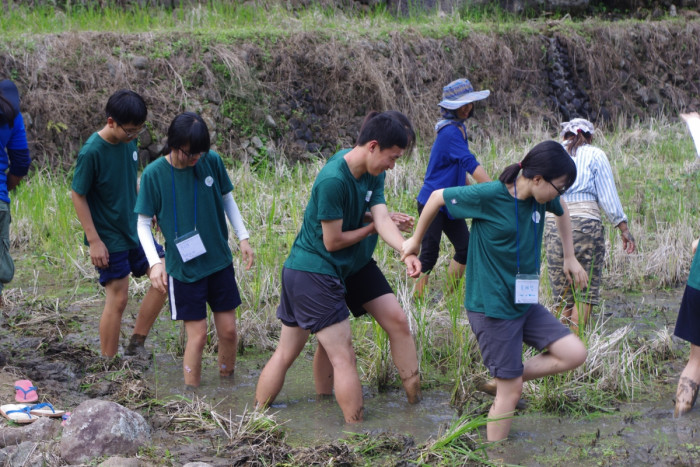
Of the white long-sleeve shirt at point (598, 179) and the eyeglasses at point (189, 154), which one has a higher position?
the eyeglasses at point (189, 154)

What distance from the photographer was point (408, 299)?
5.55 metres

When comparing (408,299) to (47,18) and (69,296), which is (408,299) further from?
(47,18)

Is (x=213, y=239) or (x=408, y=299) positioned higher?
(x=213, y=239)

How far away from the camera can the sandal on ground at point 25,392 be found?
4.31 m

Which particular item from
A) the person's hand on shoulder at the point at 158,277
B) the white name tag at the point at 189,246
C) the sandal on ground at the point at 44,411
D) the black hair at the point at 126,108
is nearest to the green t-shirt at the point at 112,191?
the black hair at the point at 126,108

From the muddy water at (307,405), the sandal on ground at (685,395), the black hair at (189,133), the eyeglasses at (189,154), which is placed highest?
the black hair at (189,133)

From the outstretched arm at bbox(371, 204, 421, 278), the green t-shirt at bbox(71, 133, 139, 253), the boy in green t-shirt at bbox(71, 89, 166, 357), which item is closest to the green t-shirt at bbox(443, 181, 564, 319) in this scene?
the outstretched arm at bbox(371, 204, 421, 278)

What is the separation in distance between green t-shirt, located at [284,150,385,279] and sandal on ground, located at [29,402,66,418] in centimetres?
141

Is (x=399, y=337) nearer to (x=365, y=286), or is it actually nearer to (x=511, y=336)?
(x=365, y=286)

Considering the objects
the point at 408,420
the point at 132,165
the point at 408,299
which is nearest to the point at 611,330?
the point at 408,299

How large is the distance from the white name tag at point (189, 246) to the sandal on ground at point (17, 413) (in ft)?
3.81

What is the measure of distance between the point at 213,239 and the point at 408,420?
1554 millimetres

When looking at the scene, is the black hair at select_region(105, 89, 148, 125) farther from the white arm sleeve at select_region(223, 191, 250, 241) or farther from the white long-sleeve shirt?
the white long-sleeve shirt

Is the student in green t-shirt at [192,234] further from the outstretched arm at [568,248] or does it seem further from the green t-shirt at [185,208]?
the outstretched arm at [568,248]
